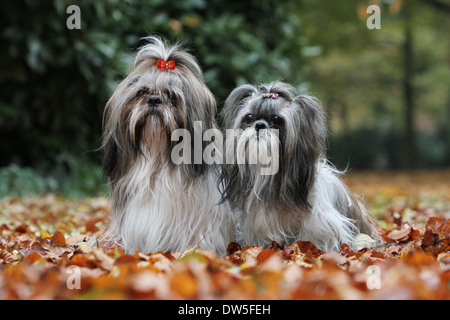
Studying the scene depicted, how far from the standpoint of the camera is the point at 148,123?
3447 mm

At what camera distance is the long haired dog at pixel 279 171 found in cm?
337

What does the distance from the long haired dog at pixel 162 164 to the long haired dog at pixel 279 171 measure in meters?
0.17

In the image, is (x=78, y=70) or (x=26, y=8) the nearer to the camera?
(x=26, y=8)

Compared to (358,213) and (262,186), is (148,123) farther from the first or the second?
(358,213)

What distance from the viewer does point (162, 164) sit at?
11.7ft

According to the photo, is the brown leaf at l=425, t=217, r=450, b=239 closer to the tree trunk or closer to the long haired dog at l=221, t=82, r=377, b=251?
the long haired dog at l=221, t=82, r=377, b=251

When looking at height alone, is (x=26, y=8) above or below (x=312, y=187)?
above

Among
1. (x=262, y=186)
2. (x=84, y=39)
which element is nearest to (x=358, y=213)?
(x=262, y=186)

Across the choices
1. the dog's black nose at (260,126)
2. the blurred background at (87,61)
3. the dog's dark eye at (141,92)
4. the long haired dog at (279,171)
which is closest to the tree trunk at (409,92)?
the blurred background at (87,61)

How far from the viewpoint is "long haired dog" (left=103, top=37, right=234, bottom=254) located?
350 cm

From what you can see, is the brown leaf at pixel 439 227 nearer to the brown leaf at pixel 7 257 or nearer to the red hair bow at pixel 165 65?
the red hair bow at pixel 165 65

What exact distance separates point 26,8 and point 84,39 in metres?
0.91
